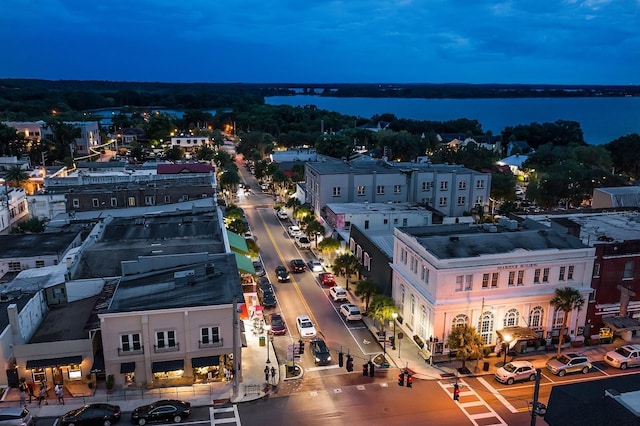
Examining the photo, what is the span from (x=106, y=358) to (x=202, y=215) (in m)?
27.1

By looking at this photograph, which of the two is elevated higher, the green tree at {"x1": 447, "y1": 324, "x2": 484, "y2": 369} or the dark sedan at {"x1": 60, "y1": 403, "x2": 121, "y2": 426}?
the green tree at {"x1": 447, "y1": 324, "x2": 484, "y2": 369}

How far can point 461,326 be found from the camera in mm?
36562

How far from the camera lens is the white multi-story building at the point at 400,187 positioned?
7500 centimetres

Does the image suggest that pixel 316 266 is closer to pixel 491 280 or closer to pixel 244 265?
pixel 244 265

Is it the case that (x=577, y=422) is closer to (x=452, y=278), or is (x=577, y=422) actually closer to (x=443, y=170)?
(x=452, y=278)

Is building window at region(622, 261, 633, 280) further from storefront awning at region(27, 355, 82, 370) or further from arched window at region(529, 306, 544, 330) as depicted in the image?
storefront awning at region(27, 355, 82, 370)

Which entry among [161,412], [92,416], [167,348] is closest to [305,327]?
[167,348]

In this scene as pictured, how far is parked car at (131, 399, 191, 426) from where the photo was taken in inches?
1172

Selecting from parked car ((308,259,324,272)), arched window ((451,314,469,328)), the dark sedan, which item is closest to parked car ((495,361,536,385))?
arched window ((451,314,469,328))

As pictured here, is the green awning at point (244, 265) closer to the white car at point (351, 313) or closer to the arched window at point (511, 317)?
the white car at point (351, 313)

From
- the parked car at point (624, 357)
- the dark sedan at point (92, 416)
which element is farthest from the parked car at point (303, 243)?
the dark sedan at point (92, 416)

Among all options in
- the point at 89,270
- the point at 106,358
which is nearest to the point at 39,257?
the point at 89,270

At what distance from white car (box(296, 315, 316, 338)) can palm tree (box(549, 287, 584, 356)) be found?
18446mm

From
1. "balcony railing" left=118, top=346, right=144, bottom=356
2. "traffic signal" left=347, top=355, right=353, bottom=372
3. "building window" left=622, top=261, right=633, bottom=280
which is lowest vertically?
"traffic signal" left=347, top=355, right=353, bottom=372
